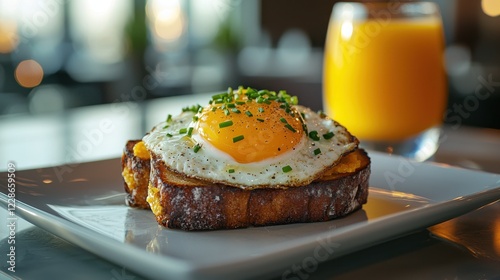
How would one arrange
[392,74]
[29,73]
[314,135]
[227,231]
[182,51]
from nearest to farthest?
[227,231] → [314,135] → [392,74] → [29,73] → [182,51]

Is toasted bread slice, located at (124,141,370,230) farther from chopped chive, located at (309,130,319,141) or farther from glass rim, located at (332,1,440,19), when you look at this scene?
glass rim, located at (332,1,440,19)

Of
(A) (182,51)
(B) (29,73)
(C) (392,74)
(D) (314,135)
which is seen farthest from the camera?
(A) (182,51)

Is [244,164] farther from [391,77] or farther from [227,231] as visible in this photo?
[391,77]

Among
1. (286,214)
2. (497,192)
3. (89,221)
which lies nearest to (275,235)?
(286,214)

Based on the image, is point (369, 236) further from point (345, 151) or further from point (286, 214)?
point (345, 151)

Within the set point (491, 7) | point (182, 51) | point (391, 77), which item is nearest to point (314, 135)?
point (391, 77)

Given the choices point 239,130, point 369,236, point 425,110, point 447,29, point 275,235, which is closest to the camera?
point 369,236

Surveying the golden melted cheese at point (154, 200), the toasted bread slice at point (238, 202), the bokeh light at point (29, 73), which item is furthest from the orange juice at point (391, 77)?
the bokeh light at point (29, 73)

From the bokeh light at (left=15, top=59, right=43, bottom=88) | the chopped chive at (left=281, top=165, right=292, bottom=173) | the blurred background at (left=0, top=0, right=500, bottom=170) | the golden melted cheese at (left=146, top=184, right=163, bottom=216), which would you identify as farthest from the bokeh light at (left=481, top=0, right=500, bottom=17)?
the golden melted cheese at (left=146, top=184, right=163, bottom=216)
